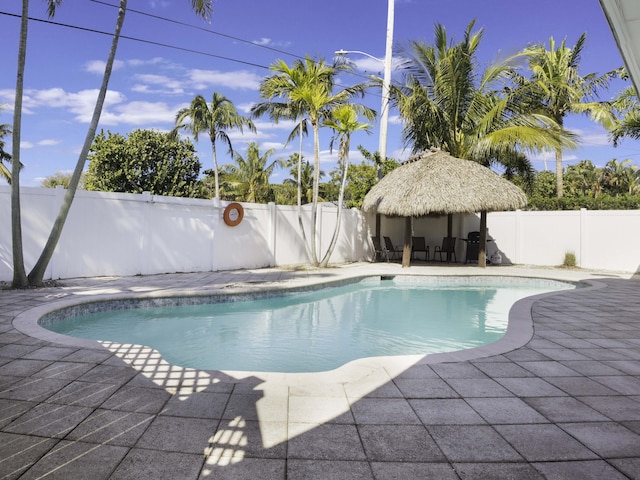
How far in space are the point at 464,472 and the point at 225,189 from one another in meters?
26.3

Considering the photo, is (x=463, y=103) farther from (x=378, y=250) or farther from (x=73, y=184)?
(x=73, y=184)

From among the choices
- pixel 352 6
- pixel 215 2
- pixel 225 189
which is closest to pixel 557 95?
pixel 352 6

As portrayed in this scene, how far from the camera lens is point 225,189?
26.8 meters

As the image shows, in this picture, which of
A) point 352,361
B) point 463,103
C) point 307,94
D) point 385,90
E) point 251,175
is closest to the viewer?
point 352,361

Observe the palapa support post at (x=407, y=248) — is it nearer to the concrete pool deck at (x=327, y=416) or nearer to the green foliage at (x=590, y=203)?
the green foliage at (x=590, y=203)

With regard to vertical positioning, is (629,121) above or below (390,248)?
above

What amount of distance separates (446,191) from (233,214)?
602 centimetres

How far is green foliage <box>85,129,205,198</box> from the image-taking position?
62.3 feet

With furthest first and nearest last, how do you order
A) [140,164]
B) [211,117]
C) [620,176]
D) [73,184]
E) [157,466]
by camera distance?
1. [620,176]
2. [140,164]
3. [211,117]
4. [73,184]
5. [157,466]

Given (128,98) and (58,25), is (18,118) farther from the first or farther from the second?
(128,98)

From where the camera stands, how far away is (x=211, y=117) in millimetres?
18266

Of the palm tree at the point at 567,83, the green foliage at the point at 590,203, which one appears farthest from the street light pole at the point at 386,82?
the green foliage at the point at 590,203

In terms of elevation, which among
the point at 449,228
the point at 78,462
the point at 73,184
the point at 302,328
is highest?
the point at 73,184

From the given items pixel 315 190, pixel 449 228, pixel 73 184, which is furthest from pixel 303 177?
pixel 73 184
